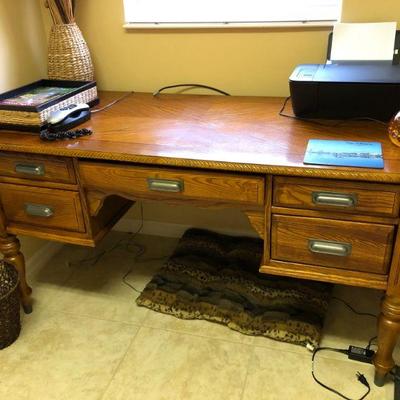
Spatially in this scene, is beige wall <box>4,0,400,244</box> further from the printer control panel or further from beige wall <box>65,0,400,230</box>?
the printer control panel

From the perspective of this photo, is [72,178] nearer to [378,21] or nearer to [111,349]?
[111,349]

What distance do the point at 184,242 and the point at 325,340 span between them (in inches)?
29.7

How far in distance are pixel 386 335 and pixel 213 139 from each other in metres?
Answer: 0.76

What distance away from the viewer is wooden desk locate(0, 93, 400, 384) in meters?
1.16

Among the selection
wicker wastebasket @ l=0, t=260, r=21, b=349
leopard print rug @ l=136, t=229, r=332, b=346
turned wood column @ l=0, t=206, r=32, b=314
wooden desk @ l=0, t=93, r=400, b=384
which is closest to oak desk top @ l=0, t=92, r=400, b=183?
wooden desk @ l=0, t=93, r=400, b=384

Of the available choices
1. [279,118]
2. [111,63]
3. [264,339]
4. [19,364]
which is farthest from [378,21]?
[19,364]

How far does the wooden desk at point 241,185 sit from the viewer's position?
1.16m

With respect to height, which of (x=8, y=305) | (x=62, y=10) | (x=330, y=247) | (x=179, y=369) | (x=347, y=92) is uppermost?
(x=62, y=10)

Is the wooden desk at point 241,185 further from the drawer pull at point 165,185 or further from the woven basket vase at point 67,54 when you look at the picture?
the woven basket vase at point 67,54

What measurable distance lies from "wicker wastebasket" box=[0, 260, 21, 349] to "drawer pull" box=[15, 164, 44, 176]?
1.33 feet

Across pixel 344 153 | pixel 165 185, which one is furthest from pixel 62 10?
pixel 344 153

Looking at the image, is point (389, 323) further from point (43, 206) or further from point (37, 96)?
point (37, 96)

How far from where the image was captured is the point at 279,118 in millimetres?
1474

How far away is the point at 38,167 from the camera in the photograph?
1.39 m
